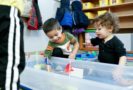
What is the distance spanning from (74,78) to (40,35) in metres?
1.87

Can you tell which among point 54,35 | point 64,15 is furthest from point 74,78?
point 64,15

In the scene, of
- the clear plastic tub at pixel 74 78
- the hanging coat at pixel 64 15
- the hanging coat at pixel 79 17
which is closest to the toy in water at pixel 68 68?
the clear plastic tub at pixel 74 78

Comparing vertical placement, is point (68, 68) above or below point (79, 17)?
below

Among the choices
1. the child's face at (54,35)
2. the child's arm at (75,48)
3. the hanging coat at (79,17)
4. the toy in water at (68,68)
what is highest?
the hanging coat at (79,17)

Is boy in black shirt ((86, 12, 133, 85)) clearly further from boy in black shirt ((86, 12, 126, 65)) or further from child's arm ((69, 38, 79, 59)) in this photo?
child's arm ((69, 38, 79, 59))

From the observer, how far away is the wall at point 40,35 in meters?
2.46

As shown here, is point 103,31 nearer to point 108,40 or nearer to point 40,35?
point 108,40

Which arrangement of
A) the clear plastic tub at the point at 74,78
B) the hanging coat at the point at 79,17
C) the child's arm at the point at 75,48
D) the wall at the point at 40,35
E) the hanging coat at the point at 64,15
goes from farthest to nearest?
the hanging coat at the point at 79,17 → the hanging coat at the point at 64,15 → the wall at the point at 40,35 → the child's arm at the point at 75,48 → the clear plastic tub at the point at 74,78

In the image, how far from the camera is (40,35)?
2609mm

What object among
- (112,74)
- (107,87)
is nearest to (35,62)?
(112,74)

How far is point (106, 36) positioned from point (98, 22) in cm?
11

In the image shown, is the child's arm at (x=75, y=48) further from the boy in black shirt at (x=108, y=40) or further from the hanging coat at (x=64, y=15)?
the hanging coat at (x=64, y=15)

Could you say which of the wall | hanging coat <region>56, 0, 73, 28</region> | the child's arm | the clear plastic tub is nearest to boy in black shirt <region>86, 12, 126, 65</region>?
the child's arm

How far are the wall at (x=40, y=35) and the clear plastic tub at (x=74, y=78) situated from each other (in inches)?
43.2
